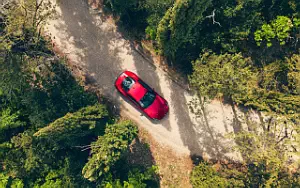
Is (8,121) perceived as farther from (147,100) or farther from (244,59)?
(244,59)

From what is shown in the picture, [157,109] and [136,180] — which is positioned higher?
[157,109]

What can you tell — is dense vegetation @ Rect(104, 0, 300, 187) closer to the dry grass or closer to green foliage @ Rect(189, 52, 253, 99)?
green foliage @ Rect(189, 52, 253, 99)

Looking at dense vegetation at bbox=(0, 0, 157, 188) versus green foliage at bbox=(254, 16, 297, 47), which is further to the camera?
green foliage at bbox=(254, 16, 297, 47)

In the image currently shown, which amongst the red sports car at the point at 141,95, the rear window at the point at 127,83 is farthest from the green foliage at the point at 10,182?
the rear window at the point at 127,83

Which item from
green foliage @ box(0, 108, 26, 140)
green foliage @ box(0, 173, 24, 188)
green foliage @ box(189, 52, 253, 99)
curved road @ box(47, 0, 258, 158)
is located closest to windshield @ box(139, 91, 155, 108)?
curved road @ box(47, 0, 258, 158)

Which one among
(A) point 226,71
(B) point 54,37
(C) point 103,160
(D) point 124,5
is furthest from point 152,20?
(C) point 103,160

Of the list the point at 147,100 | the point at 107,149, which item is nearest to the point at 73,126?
the point at 107,149

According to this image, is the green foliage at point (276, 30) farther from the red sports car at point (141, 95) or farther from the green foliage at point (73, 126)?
the green foliage at point (73, 126)
